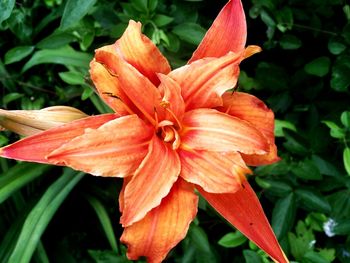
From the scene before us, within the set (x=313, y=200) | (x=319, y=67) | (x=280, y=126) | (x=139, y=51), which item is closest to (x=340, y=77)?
(x=319, y=67)

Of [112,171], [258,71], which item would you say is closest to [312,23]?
[258,71]

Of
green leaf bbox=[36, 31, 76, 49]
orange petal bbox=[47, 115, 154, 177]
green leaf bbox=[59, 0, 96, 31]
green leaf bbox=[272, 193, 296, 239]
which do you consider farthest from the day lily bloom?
green leaf bbox=[36, 31, 76, 49]

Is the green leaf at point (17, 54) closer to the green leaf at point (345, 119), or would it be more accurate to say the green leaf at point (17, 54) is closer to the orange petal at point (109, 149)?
the orange petal at point (109, 149)

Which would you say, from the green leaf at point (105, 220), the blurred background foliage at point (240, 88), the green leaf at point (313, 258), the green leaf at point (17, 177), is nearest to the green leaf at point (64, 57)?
Result: the blurred background foliage at point (240, 88)

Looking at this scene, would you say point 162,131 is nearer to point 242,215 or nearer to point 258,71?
point 242,215

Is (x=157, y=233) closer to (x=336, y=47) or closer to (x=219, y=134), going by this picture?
(x=219, y=134)
